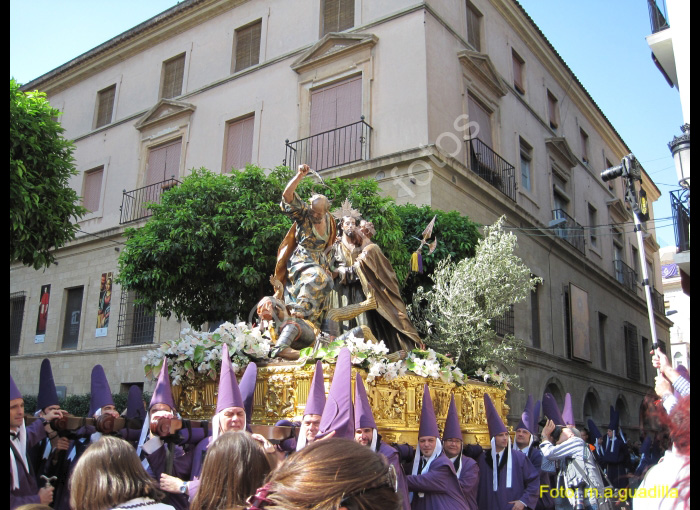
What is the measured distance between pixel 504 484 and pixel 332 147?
480 inches

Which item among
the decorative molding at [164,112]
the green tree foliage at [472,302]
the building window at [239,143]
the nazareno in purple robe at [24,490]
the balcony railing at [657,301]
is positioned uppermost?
the decorative molding at [164,112]

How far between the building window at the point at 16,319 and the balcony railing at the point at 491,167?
1689 centimetres

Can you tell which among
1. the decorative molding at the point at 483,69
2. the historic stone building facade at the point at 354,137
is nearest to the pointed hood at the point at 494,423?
the historic stone building facade at the point at 354,137

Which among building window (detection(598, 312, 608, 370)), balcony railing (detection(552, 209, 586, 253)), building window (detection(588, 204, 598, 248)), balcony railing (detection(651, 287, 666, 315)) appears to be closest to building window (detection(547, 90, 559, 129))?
balcony railing (detection(552, 209, 586, 253))

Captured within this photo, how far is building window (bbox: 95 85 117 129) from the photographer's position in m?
23.2

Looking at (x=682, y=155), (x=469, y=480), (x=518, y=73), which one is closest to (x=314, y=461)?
(x=469, y=480)

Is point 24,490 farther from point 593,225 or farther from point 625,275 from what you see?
point 625,275

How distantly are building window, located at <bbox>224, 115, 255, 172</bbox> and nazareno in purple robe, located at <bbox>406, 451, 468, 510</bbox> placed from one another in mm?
14922

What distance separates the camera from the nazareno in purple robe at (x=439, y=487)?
490 cm

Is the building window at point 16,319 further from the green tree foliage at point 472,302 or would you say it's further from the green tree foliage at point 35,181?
the green tree foliage at point 472,302

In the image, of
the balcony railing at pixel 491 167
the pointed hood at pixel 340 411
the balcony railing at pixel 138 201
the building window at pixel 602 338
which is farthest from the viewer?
the building window at pixel 602 338

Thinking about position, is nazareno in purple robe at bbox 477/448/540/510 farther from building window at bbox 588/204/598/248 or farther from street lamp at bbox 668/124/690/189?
building window at bbox 588/204/598/248

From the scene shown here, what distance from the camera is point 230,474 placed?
2412 mm
